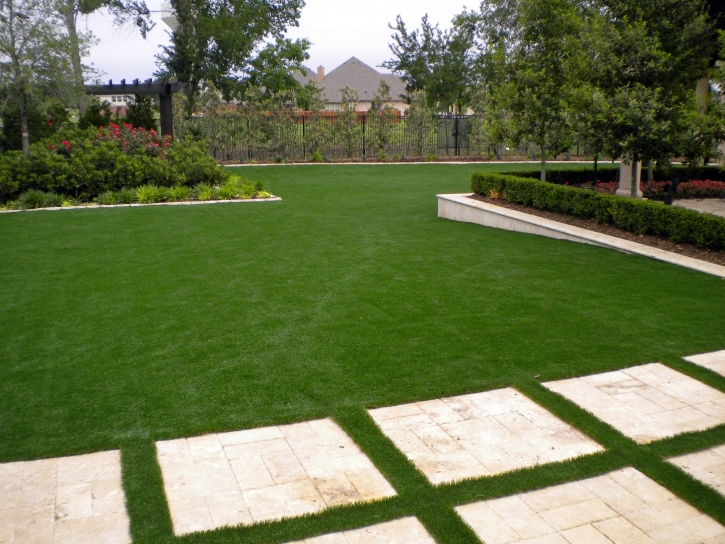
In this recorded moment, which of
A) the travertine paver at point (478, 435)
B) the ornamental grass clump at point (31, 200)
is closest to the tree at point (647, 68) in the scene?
the travertine paver at point (478, 435)

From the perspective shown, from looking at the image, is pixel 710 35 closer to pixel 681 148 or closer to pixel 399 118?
pixel 681 148

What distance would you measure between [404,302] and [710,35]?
291 inches

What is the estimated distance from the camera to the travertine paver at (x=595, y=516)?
306cm

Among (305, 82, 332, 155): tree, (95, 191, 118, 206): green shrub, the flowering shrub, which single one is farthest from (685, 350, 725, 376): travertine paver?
(305, 82, 332, 155): tree

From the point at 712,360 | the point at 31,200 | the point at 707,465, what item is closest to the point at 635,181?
the point at 712,360

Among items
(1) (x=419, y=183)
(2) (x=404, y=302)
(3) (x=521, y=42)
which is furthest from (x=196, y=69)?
(2) (x=404, y=302)

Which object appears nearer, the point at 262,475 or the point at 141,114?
the point at 262,475

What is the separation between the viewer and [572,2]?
11820 mm

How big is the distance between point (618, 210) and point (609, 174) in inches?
219

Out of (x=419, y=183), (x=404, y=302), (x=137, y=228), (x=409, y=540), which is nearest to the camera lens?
(x=409, y=540)

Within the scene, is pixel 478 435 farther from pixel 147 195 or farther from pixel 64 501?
pixel 147 195

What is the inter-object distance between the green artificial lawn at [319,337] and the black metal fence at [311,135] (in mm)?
13385

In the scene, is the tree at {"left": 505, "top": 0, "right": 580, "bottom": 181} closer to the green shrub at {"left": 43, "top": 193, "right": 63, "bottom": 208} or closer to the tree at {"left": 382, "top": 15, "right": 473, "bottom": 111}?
the green shrub at {"left": 43, "top": 193, "right": 63, "bottom": 208}

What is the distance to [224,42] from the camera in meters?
31.8
